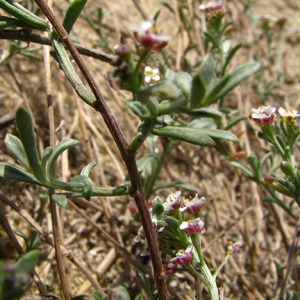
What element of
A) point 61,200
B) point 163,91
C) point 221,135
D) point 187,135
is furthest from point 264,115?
point 61,200

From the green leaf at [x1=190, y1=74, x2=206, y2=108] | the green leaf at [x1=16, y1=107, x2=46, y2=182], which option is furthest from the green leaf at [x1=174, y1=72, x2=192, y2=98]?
the green leaf at [x1=16, y1=107, x2=46, y2=182]

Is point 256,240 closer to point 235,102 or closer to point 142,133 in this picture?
point 235,102

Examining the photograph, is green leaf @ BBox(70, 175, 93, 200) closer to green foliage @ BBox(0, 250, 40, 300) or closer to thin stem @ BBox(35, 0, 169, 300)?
thin stem @ BBox(35, 0, 169, 300)

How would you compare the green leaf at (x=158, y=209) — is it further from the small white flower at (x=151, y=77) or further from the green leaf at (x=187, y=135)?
the small white flower at (x=151, y=77)

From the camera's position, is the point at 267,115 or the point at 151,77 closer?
the point at 267,115

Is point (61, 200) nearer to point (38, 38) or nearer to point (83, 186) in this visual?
point (83, 186)

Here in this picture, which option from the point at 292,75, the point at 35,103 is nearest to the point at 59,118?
the point at 35,103

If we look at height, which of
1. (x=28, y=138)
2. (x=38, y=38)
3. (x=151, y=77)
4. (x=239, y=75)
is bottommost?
(x=28, y=138)
